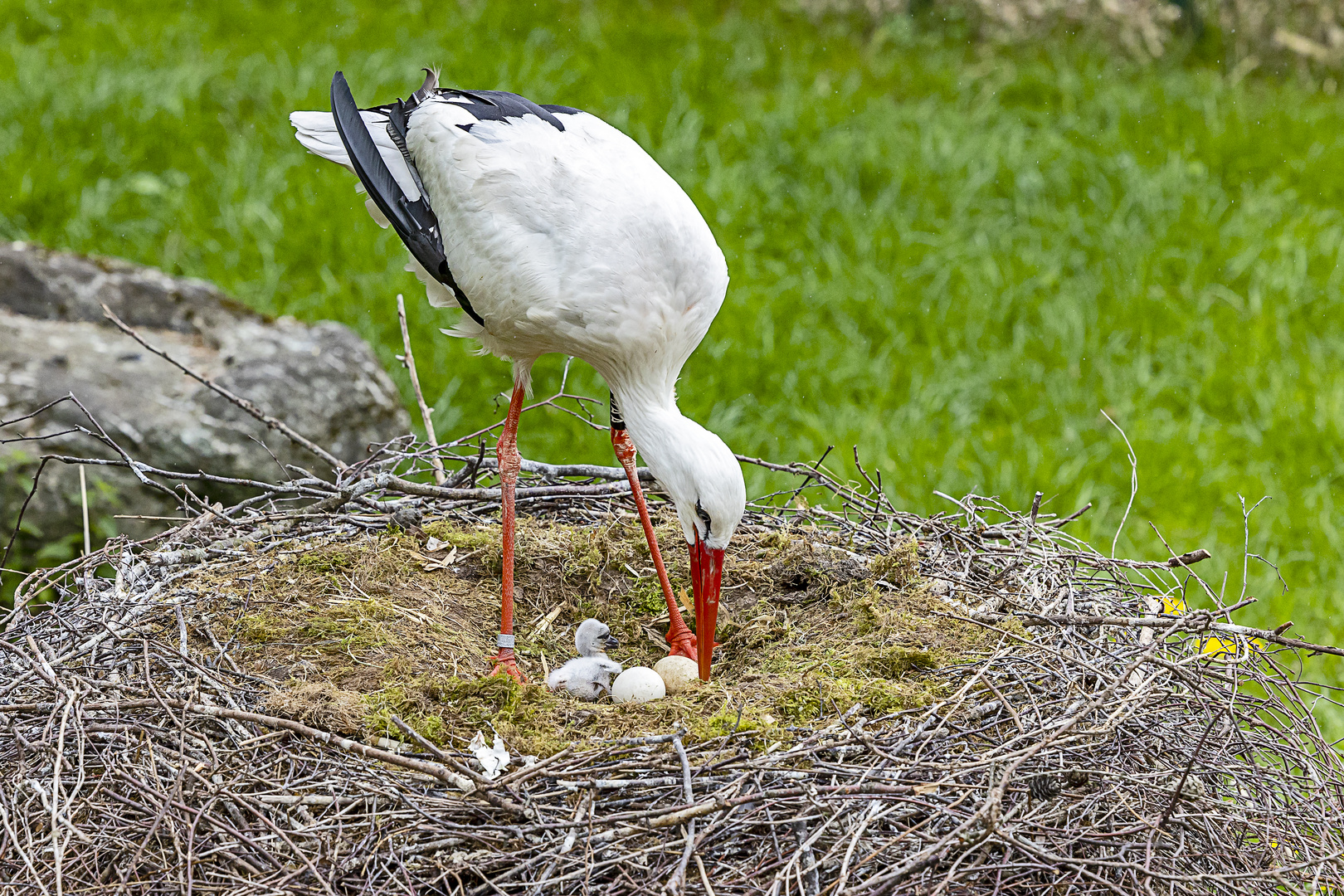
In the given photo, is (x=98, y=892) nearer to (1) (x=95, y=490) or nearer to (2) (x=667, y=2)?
(1) (x=95, y=490)

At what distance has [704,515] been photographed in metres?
3.10

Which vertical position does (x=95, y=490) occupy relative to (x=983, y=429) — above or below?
above

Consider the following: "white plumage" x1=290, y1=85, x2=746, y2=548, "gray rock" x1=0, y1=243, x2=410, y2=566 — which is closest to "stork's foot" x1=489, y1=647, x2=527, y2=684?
"white plumage" x1=290, y1=85, x2=746, y2=548

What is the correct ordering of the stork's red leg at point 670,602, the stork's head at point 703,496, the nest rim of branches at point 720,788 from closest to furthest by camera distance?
1. the nest rim of branches at point 720,788
2. the stork's head at point 703,496
3. the stork's red leg at point 670,602

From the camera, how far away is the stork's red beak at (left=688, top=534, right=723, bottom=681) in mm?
3199

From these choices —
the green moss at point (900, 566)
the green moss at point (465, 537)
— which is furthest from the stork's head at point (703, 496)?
the green moss at point (465, 537)

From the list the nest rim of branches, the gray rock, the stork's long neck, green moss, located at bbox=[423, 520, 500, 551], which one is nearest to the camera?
the nest rim of branches

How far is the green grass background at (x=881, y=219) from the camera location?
6.00 meters

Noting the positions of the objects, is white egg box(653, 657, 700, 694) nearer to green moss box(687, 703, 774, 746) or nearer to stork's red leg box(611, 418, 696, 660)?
stork's red leg box(611, 418, 696, 660)

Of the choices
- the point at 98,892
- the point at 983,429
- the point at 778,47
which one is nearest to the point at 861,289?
the point at 983,429

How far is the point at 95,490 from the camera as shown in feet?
15.4

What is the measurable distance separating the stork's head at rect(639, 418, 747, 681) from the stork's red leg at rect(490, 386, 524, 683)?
1.82 feet

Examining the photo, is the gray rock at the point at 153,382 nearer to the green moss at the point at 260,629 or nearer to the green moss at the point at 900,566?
the green moss at the point at 260,629

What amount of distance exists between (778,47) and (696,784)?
308 inches
